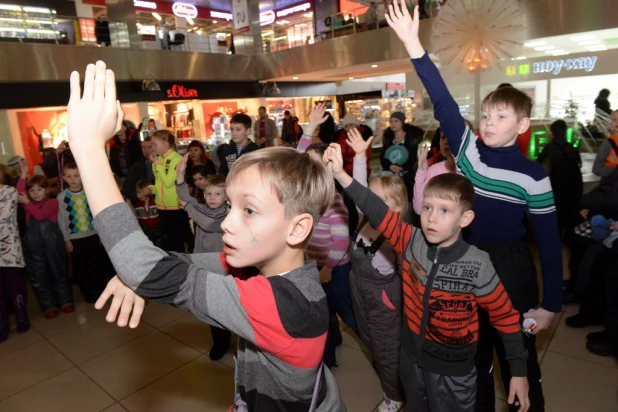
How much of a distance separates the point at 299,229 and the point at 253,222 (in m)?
0.14

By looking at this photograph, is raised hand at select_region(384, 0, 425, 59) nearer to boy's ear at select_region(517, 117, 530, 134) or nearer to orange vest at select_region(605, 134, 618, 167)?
boy's ear at select_region(517, 117, 530, 134)

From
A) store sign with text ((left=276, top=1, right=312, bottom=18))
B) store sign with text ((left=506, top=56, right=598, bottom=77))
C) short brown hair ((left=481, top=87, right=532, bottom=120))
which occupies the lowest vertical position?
short brown hair ((left=481, top=87, right=532, bottom=120))

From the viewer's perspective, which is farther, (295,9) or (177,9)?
(295,9)

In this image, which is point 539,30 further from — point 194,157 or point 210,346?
point 210,346

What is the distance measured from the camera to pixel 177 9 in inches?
645

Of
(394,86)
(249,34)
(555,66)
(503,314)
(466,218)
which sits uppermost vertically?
(249,34)

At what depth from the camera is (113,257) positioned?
85 cm

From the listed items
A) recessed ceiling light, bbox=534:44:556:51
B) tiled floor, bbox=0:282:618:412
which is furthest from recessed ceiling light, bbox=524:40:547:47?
tiled floor, bbox=0:282:618:412

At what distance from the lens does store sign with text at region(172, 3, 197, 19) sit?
16.3 metres

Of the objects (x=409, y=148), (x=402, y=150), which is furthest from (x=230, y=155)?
(x=409, y=148)

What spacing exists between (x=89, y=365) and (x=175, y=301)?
3006 mm

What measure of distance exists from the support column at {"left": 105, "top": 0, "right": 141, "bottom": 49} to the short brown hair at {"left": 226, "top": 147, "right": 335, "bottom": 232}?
12.6m

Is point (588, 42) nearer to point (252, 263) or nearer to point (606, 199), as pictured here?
point (606, 199)

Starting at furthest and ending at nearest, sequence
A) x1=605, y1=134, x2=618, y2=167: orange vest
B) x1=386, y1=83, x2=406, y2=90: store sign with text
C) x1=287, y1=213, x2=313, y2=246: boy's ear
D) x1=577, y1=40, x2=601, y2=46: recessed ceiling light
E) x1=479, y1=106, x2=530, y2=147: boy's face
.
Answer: x1=386, y1=83, x2=406, y2=90: store sign with text < x1=577, y1=40, x2=601, y2=46: recessed ceiling light < x1=605, y1=134, x2=618, y2=167: orange vest < x1=479, y1=106, x2=530, y2=147: boy's face < x1=287, y1=213, x2=313, y2=246: boy's ear
